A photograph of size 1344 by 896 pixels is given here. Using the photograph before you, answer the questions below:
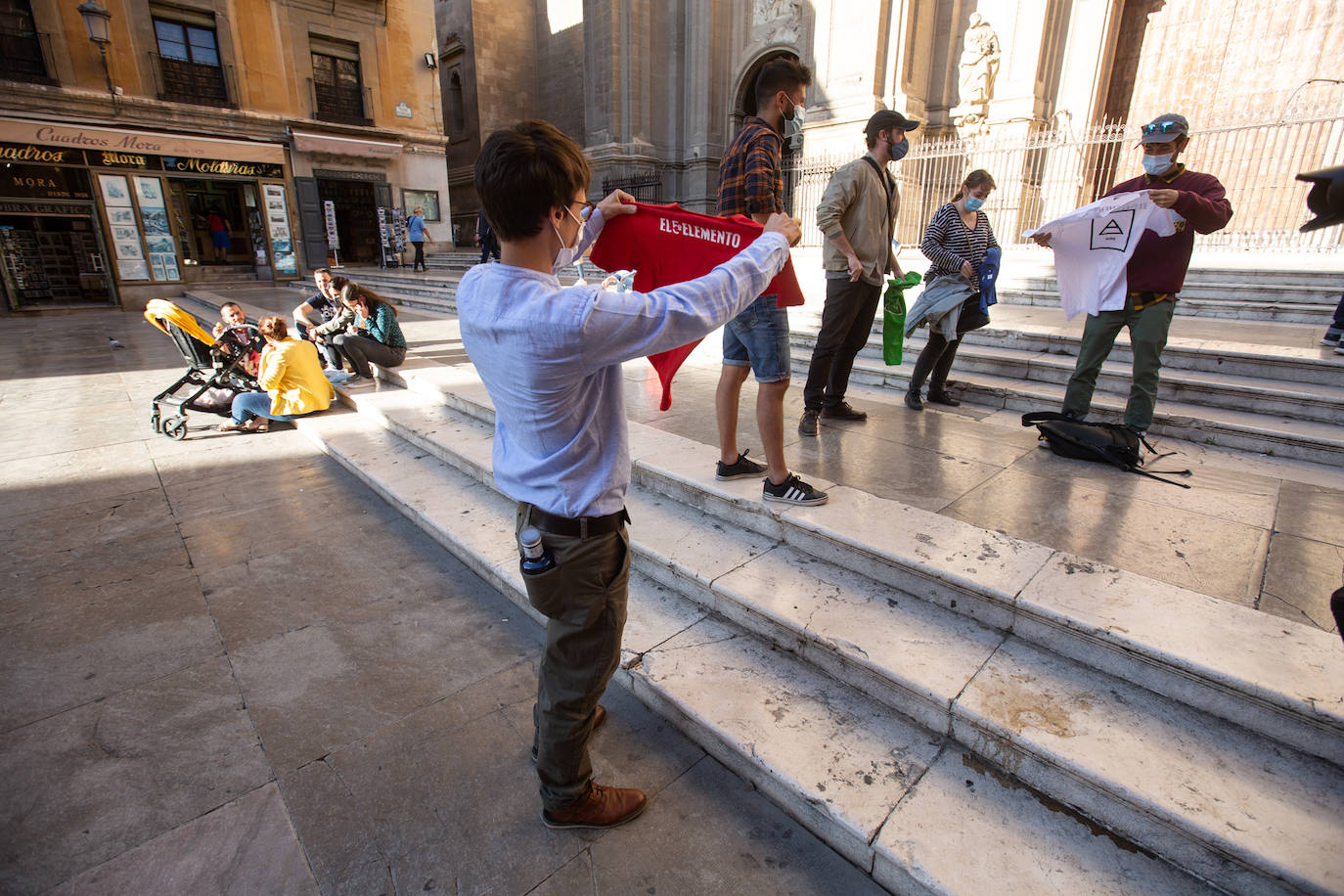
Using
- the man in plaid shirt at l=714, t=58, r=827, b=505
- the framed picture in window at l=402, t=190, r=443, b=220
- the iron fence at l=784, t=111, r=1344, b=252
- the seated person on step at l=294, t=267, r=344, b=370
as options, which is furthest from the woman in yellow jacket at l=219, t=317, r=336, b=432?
the framed picture in window at l=402, t=190, r=443, b=220

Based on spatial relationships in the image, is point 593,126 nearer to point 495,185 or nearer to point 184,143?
point 184,143

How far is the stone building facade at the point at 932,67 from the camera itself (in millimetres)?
10328

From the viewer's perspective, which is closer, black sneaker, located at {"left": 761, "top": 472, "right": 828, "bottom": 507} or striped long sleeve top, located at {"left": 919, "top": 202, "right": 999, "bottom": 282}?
black sneaker, located at {"left": 761, "top": 472, "right": 828, "bottom": 507}

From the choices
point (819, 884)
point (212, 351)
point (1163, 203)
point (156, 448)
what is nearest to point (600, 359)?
point (819, 884)

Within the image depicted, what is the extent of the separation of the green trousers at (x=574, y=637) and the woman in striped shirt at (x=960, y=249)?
4.03m

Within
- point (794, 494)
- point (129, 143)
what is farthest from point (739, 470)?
point (129, 143)

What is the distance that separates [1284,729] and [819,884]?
1.45 metres

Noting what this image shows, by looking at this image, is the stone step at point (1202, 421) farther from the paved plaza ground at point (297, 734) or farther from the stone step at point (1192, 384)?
the paved plaza ground at point (297, 734)

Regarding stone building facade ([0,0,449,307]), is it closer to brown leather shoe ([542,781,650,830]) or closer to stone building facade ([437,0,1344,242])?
stone building facade ([437,0,1344,242])

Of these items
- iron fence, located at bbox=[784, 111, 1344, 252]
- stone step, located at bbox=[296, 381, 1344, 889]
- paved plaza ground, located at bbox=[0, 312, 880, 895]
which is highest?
iron fence, located at bbox=[784, 111, 1344, 252]

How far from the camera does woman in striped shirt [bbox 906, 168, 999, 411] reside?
15.5 feet

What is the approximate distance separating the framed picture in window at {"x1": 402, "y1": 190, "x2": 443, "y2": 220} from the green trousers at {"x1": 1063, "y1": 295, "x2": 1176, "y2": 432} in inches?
836

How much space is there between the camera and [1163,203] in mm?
3467

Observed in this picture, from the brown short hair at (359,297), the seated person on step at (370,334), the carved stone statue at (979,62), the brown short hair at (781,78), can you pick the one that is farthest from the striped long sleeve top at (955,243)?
the carved stone statue at (979,62)
